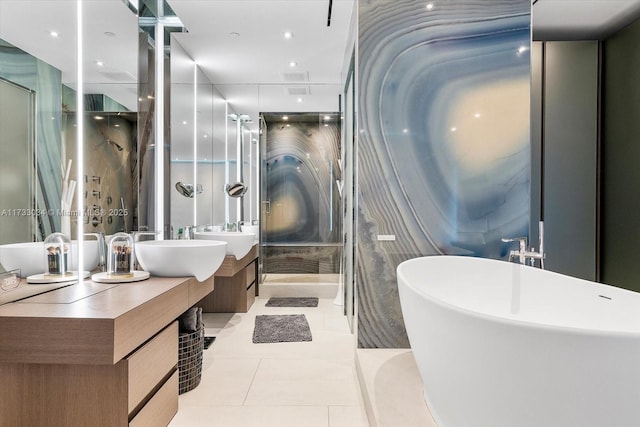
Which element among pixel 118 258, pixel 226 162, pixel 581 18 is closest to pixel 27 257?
pixel 118 258

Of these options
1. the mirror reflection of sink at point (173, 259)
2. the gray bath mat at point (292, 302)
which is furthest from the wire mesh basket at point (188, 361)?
the gray bath mat at point (292, 302)

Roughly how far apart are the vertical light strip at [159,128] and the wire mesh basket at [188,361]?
923 millimetres

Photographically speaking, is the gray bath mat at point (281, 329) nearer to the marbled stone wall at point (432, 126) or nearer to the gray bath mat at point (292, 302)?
the gray bath mat at point (292, 302)

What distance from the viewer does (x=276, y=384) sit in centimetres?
236

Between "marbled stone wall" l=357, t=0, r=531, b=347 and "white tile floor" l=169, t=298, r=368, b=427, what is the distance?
40 cm

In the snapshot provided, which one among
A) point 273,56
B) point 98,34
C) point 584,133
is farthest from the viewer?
point 273,56

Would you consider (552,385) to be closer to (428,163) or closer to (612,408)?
(612,408)

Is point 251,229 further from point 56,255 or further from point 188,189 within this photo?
point 56,255

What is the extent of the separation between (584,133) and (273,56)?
2.68 metres

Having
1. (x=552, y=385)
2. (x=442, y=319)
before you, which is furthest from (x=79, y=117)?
(x=552, y=385)

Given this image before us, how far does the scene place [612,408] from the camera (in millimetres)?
1002

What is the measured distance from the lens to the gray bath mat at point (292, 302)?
4.21 meters

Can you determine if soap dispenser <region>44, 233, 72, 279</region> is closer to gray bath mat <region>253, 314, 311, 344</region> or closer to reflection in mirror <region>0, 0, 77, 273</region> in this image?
reflection in mirror <region>0, 0, 77, 273</region>

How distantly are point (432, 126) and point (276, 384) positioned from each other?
1.87m
